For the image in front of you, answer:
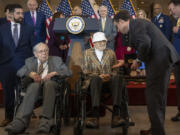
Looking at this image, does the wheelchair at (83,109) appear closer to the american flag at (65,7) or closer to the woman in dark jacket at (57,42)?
the woman in dark jacket at (57,42)

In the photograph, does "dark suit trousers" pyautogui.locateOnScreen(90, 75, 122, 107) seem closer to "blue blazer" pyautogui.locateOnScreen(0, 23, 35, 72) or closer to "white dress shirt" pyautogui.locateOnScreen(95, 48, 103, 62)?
"white dress shirt" pyautogui.locateOnScreen(95, 48, 103, 62)

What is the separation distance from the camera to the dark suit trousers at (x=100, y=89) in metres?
3.04

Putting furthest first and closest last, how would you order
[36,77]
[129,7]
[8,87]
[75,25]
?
[129,7] → [75,25] → [8,87] → [36,77]

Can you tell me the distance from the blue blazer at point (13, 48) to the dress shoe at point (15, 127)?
108cm

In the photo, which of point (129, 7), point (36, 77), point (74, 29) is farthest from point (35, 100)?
point (129, 7)

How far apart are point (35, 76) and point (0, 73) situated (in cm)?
68

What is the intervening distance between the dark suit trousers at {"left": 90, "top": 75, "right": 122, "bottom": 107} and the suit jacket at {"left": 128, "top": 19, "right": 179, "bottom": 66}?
64cm

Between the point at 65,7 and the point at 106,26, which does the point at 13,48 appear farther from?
the point at 65,7

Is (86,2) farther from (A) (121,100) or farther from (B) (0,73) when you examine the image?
(A) (121,100)

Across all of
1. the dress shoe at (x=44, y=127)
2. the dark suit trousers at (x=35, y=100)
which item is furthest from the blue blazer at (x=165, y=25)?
the dress shoe at (x=44, y=127)

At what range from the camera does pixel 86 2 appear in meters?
6.27

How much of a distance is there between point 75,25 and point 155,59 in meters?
1.93

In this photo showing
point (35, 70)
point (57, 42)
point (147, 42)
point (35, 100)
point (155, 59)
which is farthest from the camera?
point (57, 42)

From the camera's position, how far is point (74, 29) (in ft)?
13.7
